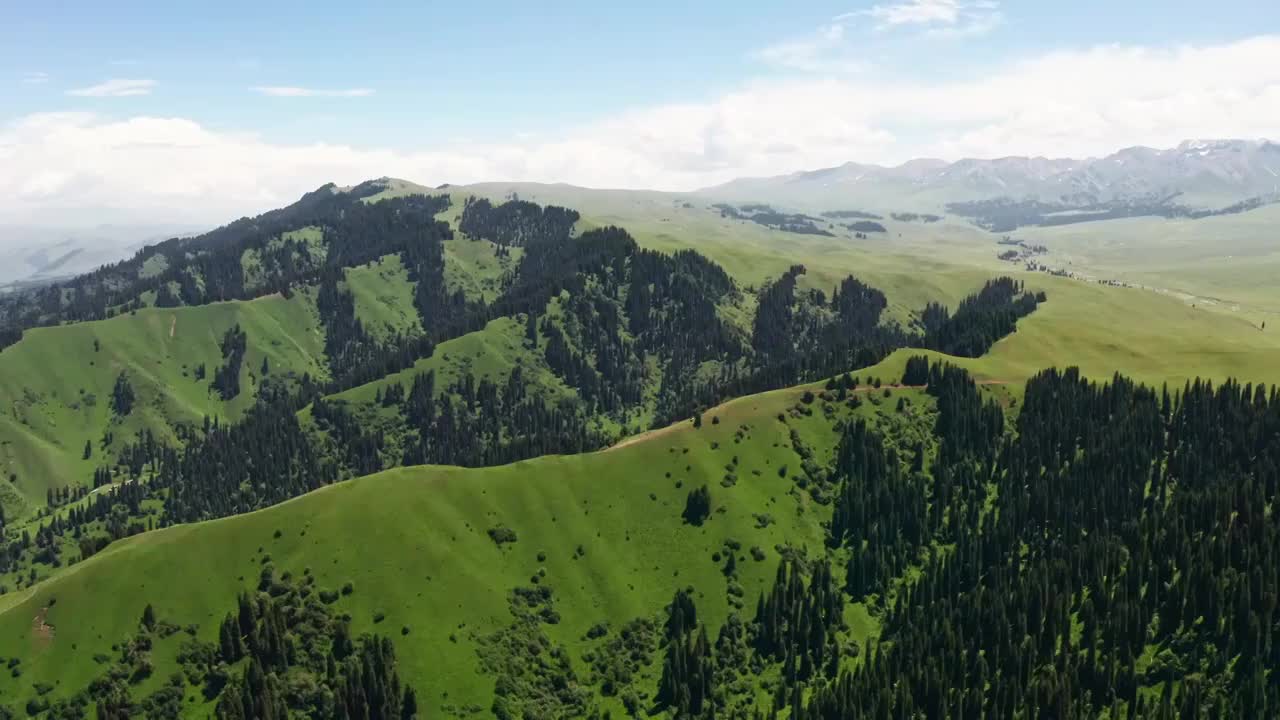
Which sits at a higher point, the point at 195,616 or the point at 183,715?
the point at 195,616

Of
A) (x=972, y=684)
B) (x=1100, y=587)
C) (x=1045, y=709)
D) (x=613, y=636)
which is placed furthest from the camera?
(x=613, y=636)

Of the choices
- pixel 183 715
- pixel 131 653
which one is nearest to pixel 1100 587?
pixel 183 715

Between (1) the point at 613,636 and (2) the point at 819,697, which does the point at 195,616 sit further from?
(2) the point at 819,697

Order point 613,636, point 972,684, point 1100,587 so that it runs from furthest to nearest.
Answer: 1. point 613,636
2. point 1100,587
3. point 972,684

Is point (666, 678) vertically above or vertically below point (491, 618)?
below

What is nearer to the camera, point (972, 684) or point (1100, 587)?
point (972, 684)

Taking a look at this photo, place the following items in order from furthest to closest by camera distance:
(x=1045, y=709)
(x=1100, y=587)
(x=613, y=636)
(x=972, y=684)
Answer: (x=613, y=636), (x=1100, y=587), (x=972, y=684), (x=1045, y=709)

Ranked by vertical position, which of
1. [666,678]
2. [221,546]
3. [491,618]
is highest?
[221,546]

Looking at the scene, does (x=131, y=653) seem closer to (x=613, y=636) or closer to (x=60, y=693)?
(x=60, y=693)

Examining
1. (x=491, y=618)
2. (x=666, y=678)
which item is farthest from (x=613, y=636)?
(x=491, y=618)
